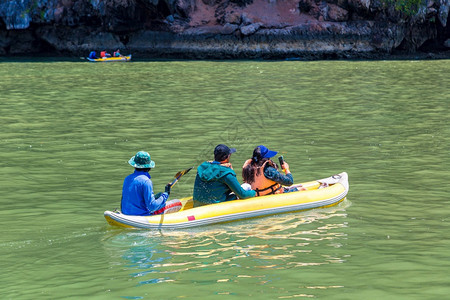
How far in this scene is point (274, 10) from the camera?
185 feet

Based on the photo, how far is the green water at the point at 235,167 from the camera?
7.48 metres

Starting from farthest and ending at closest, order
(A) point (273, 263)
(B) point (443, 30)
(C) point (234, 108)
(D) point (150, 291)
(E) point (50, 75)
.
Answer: (B) point (443, 30), (E) point (50, 75), (C) point (234, 108), (A) point (273, 263), (D) point (150, 291)

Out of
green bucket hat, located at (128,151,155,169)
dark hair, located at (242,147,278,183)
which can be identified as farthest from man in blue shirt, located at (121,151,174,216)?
dark hair, located at (242,147,278,183)

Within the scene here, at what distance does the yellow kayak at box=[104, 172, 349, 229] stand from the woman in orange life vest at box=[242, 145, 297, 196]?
26 centimetres

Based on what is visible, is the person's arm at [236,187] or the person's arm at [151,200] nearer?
the person's arm at [151,200]

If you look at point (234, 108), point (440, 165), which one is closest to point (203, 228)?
point (440, 165)

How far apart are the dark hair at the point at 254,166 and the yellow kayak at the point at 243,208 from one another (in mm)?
472

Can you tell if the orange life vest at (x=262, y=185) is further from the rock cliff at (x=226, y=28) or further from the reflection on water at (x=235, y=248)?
the rock cliff at (x=226, y=28)

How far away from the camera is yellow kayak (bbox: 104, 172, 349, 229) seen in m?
9.63

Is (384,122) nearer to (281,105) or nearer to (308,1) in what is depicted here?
(281,105)

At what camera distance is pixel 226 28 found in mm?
54312

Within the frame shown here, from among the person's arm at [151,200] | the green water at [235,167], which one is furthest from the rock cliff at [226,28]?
the person's arm at [151,200]

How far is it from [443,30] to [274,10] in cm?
1375

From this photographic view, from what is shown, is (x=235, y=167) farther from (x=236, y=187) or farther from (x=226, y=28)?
(x=226, y=28)
